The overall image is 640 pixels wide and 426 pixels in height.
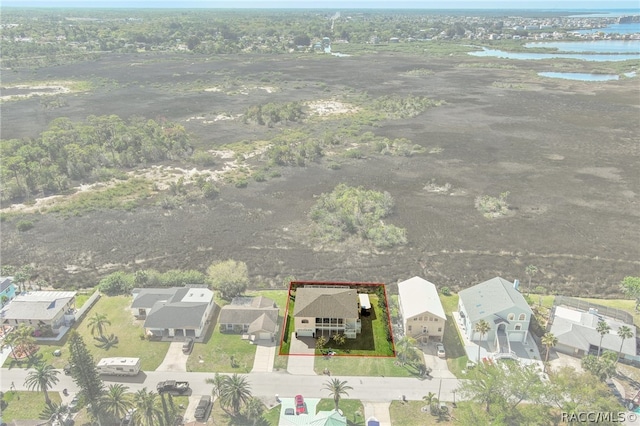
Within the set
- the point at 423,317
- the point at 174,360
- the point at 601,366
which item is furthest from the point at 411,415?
the point at 174,360

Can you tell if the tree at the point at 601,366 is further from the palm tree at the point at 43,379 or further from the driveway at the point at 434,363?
the palm tree at the point at 43,379

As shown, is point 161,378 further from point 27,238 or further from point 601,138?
point 601,138

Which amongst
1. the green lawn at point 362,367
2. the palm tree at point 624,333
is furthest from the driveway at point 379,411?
the palm tree at point 624,333

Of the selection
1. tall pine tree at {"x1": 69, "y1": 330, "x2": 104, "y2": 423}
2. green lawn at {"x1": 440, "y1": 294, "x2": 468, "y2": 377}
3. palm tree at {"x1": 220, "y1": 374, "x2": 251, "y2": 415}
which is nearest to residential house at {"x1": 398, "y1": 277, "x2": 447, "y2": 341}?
green lawn at {"x1": 440, "y1": 294, "x2": 468, "y2": 377}

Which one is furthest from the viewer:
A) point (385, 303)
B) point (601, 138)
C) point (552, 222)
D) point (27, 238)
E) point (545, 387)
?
point (601, 138)

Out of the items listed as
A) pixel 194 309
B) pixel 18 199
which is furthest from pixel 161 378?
pixel 18 199

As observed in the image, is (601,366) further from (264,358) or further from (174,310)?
(174,310)

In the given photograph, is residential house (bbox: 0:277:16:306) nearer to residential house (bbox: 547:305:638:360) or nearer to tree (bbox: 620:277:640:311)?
residential house (bbox: 547:305:638:360)

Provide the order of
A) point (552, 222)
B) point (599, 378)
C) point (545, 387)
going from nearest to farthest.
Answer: point (545, 387) < point (599, 378) < point (552, 222)
